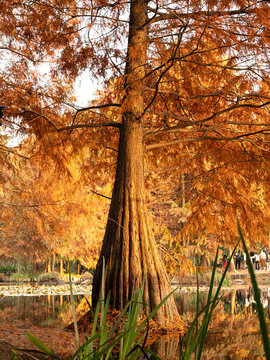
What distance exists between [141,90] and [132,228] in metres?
2.44

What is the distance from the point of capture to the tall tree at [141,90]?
6.84 m

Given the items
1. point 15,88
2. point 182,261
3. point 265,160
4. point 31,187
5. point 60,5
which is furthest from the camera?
point 31,187

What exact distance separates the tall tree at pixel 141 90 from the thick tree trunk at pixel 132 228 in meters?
0.02

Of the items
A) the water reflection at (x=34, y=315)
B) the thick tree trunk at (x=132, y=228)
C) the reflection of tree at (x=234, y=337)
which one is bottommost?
the reflection of tree at (x=234, y=337)

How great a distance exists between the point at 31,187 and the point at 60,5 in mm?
4249

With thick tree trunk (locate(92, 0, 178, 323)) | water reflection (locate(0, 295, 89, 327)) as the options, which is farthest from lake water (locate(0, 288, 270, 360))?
thick tree trunk (locate(92, 0, 178, 323))

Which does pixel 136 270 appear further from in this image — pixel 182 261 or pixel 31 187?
pixel 31 187

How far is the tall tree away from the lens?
22.4ft

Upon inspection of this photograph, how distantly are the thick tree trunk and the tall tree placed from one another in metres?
0.02

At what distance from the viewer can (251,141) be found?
8.08 m

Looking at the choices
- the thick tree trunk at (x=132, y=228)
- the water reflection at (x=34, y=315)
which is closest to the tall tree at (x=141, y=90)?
the thick tree trunk at (x=132, y=228)

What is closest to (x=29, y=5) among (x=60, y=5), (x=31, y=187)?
(x=60, y=5)

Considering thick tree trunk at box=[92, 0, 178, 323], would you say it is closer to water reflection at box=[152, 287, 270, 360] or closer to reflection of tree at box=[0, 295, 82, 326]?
water reflection at box=[152, 287, 270, 360]

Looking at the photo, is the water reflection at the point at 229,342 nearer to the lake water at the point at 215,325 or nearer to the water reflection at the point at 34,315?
the lake water at the point at 215,325
